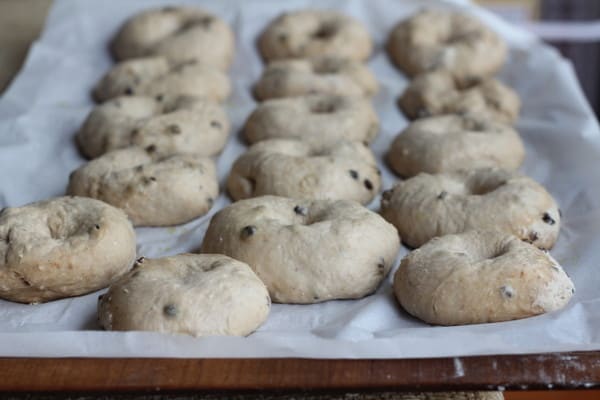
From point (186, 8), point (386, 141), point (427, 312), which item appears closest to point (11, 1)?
point (186, 8)

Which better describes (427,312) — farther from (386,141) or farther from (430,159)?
(386,141)

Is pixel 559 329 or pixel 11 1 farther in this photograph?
pixel 11 1

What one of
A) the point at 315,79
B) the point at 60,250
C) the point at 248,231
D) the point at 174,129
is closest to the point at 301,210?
the point at 248,231

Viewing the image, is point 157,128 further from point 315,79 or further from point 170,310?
point 170,310

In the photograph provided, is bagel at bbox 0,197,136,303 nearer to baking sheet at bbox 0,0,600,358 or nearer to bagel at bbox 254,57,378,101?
baking sheet at bbox 0,0,600,358

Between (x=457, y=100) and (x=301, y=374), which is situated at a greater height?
(x=301, y=374)

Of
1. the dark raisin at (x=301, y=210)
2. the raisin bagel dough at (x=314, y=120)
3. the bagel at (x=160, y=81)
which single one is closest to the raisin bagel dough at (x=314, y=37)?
the bagel at (x=160, y=81)

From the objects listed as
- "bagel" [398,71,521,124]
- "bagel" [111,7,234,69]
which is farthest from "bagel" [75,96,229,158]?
"bagel" [398,71,521,124]
